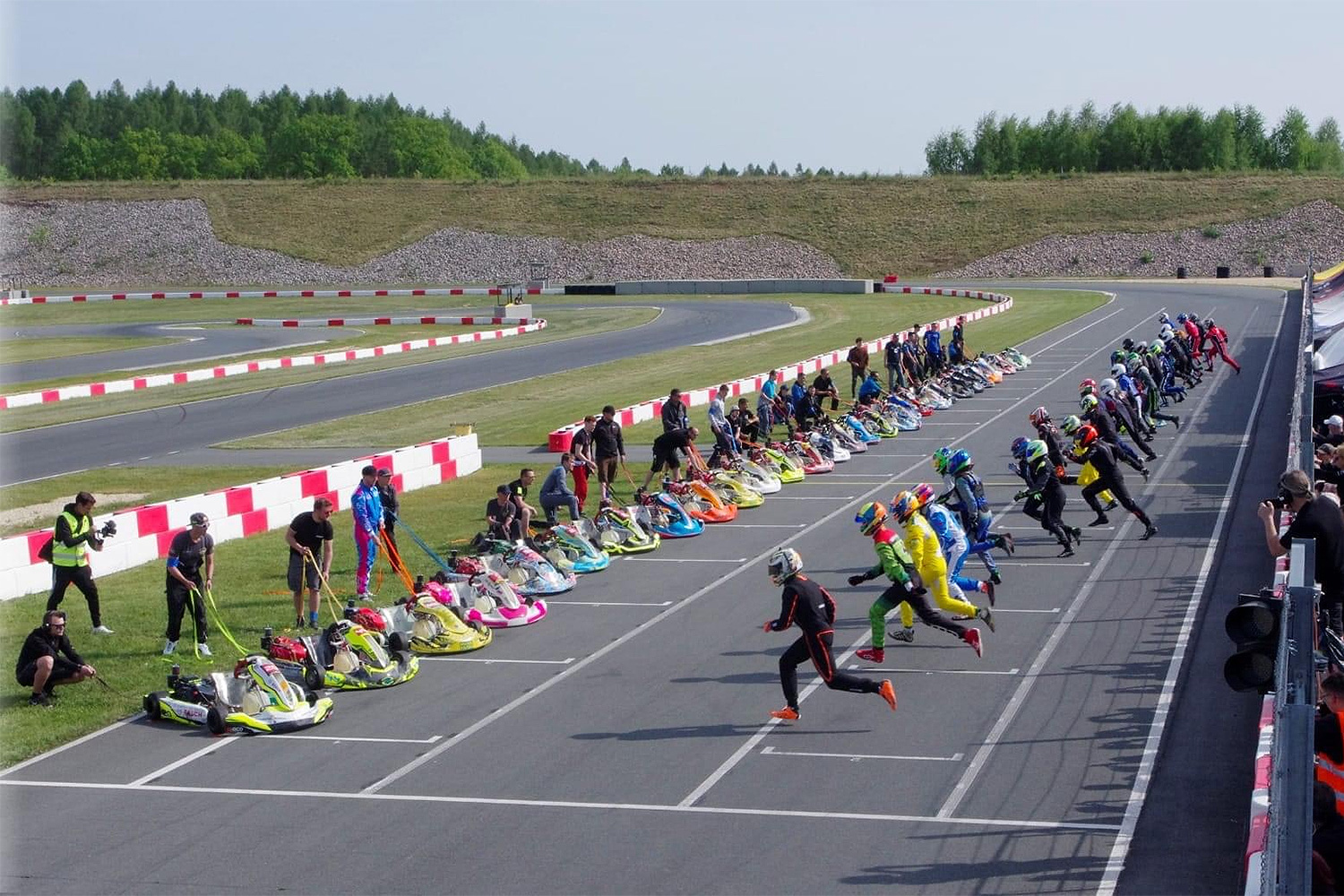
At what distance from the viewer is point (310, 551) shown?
16703mm

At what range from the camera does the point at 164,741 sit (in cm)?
1309

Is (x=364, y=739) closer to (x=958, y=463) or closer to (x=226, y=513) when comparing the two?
(x=958, y=463)

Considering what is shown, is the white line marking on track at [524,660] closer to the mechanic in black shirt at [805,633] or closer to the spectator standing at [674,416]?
the mechanic in black shirt at [805,633]

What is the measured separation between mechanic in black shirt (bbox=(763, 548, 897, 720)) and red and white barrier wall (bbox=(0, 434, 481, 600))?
981cm

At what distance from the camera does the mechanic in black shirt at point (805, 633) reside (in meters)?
12.9

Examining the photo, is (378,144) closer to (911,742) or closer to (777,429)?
(777,429)

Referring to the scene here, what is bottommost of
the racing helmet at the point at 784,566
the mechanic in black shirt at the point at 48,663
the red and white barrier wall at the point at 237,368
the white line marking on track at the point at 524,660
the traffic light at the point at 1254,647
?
the white line marking on track at the point at 524,660

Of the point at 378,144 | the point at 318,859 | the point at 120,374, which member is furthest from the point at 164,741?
the point at 378,144

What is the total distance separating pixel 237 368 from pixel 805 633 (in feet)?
120

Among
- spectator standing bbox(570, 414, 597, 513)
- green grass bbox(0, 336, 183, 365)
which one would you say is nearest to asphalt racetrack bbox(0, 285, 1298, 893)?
spectator standing bbox(570, 414, 597, 513)

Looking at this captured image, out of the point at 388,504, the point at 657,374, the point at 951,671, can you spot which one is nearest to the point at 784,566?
the point at 951,671

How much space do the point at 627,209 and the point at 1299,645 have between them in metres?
105

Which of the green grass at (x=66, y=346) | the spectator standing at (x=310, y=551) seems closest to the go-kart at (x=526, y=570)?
the spectator standing at (x=310, y=551)

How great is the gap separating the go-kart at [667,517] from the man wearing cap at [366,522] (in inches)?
181
